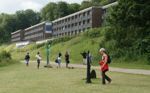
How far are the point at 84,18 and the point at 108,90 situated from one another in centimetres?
10170

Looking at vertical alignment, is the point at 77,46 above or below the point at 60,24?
below

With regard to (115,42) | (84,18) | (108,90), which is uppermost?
(84,18)

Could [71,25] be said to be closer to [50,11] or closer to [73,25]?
[73,25]

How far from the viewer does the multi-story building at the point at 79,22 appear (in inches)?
4471

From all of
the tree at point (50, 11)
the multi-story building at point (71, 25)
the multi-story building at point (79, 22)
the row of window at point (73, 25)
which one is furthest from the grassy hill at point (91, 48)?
the tree at point (50, 11)

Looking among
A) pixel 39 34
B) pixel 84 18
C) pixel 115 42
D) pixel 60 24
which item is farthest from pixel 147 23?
pixel 39 34

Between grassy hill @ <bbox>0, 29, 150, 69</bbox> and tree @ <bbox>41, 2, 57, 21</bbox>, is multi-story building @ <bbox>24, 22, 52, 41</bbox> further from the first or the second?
grassy hill @ <bbox>0, 29, 150, 69</bbox>

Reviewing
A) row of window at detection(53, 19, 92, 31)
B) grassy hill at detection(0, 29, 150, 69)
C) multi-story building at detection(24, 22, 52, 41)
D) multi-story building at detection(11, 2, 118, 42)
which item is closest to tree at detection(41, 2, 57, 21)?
multi-story building at detection(24, 22, 52, 41)

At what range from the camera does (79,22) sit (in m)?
126

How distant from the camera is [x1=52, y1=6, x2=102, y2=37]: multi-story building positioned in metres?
114

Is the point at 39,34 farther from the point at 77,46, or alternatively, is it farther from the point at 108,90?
the point at 108,90

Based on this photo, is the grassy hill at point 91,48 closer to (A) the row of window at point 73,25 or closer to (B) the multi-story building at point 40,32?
(A) the row of window at point 73,25

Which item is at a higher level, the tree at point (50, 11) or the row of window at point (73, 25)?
the tree at point (50, 11)

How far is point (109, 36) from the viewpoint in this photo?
6372 cm
